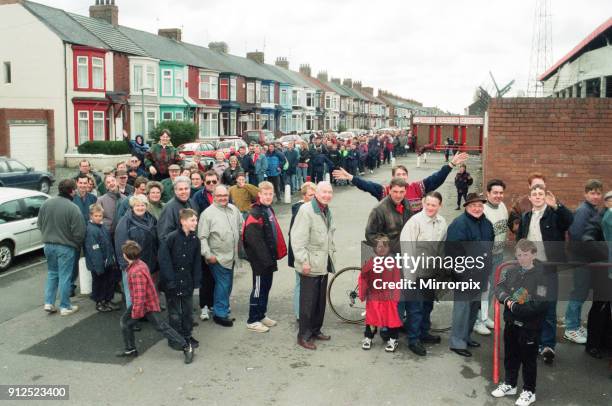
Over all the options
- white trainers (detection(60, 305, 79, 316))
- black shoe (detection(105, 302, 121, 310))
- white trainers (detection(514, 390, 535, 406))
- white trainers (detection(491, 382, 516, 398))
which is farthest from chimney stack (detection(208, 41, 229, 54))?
white trainers (detection(514, 390, 535, 406))

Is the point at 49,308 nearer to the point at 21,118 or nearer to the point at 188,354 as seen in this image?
the point at 188,354

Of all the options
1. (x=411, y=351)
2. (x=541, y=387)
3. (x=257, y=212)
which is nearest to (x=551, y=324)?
(x=541, y=387)

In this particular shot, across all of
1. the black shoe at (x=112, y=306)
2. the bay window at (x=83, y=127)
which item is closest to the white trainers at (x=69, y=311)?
the black shoe at (x=112, y=306)

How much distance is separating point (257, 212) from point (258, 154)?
35.9ft

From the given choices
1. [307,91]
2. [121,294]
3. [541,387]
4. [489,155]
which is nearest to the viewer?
[541,387]

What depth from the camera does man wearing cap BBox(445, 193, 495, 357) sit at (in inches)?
260

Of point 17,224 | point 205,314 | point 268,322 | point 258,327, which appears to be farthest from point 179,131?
point 258,327

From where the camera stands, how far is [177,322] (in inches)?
263

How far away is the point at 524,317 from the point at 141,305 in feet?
13.1

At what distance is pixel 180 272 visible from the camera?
6.67 m

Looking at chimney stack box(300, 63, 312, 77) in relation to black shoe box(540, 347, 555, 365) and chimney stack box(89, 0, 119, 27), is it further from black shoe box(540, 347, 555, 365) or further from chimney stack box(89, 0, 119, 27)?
black shoe box(540, 347, 555, 365)

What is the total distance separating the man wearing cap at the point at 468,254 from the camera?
6.59 metres

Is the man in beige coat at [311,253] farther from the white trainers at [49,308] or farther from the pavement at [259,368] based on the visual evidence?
the white trainers at [49,308]

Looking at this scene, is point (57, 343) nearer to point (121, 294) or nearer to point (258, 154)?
point (121, 294)
